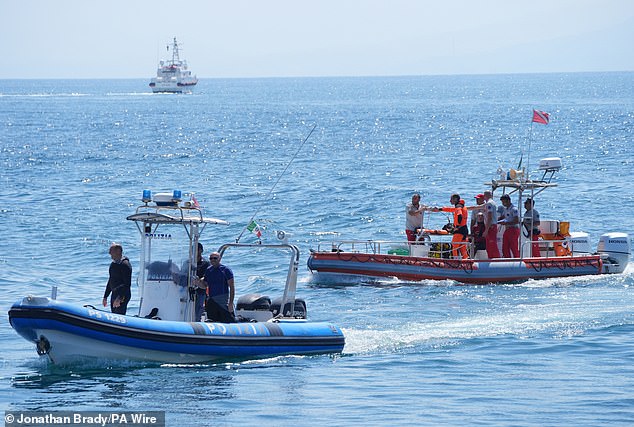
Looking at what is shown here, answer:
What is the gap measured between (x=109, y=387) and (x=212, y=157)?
46.1 metres

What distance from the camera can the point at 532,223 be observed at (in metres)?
24.5

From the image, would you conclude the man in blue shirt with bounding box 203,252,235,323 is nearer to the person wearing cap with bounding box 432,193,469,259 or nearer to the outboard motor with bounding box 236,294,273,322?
the outboard motor with bounding box 236,294,273,322

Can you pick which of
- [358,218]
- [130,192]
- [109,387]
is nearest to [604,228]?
[358,218]

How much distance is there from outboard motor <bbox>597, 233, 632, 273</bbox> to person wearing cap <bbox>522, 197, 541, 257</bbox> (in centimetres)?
161

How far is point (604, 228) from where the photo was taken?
3328 cm

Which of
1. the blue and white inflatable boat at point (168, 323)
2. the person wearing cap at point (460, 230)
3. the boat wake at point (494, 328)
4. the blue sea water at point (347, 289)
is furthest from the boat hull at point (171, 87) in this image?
the blue and white inflatable boat at point (168, 323)

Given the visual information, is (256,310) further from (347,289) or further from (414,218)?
(414,218)

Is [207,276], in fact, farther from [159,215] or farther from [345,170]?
[345,170]

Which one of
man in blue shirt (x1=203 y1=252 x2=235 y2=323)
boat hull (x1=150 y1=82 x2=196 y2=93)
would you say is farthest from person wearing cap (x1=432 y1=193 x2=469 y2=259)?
boat hull (x1=150 y1=82 x2=196 y2=93)

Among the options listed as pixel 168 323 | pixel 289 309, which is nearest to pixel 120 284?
pixel 168 323

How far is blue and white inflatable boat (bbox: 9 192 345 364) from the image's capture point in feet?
49.6

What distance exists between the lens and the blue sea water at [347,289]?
1466 centimetres

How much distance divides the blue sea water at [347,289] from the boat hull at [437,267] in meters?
0.30

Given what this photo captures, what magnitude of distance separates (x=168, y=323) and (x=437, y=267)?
374 inches
